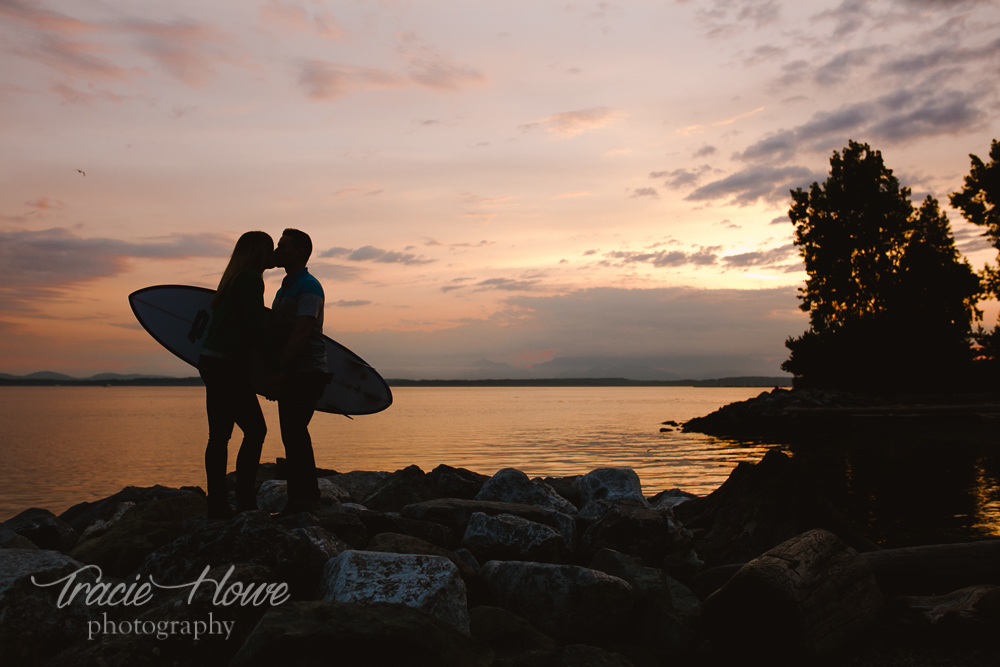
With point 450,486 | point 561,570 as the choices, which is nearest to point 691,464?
point 450,486

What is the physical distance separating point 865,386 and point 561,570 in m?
42.3

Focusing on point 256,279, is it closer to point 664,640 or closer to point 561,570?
point 561,570

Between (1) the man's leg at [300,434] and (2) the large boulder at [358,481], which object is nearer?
(1) the man's leg at [300,434]

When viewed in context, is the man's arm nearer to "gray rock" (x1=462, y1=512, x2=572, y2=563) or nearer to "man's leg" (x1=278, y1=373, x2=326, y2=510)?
"man's leg" (x1=278, y1=373, x2=326, y2=510)

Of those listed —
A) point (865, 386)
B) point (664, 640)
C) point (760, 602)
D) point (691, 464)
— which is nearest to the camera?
point (760, 602)

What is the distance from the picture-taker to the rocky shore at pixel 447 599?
3.37 m

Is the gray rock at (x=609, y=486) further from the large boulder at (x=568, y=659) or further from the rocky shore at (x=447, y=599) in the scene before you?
the large boulder at (x=568, y=659)

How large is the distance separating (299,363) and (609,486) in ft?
18.3

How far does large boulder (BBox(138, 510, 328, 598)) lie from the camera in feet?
13.2

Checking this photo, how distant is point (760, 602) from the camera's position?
13.6 feet

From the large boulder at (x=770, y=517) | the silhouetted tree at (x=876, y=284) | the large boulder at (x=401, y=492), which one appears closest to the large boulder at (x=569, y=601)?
the large boulder at (x=770, y=517)

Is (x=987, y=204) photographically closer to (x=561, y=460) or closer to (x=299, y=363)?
(x=561, y=460)

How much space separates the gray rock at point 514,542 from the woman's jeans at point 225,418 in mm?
1976

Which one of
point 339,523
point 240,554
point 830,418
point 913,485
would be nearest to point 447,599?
point 240,554
